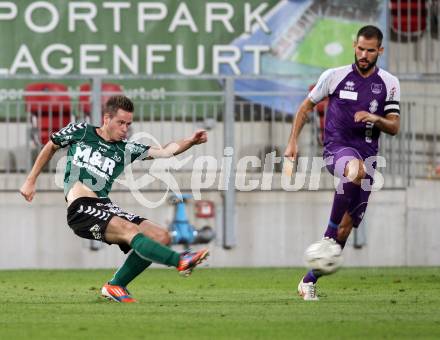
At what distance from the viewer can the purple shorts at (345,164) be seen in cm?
1173

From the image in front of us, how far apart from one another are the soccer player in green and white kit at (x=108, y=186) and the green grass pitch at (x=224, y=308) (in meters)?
0.43

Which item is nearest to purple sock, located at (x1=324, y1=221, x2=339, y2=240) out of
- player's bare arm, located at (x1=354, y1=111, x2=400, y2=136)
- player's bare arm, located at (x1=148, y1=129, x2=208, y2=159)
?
player's bare arm, located at (x1=354, y1=111, x2=400, y2=136)

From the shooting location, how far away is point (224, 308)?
36.1ft

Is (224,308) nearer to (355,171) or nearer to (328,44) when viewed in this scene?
(355,171)

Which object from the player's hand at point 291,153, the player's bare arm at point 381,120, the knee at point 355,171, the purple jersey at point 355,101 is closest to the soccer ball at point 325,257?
the knee at point 355,171

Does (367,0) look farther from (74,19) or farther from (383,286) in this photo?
(383,286)

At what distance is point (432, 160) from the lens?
59.0 ft

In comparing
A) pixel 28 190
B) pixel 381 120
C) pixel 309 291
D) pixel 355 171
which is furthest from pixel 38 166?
pixel 381 120

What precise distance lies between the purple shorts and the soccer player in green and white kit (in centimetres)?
122

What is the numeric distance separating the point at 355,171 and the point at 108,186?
2056 millimetres

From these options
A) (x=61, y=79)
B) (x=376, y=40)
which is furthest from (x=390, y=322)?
(x=61, y=79)

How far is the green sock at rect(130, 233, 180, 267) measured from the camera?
35.6ft

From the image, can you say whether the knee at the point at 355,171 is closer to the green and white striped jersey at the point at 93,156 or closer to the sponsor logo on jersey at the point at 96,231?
the green and white striped jersey at the point at 93,156

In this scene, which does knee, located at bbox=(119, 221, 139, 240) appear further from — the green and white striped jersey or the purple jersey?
the purple jersey
